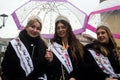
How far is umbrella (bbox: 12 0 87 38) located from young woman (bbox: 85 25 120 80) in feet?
1.46

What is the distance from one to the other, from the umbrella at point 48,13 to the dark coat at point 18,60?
468mm

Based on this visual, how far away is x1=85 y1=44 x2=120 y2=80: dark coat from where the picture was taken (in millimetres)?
6695

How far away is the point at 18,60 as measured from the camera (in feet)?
21.2

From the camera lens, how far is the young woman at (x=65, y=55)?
6570mm

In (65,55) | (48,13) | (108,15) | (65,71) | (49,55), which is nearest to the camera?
(49,55)

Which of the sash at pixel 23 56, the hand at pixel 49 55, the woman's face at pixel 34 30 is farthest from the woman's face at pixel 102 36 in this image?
the sash at pixel 23 56

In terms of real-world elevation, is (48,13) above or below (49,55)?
above

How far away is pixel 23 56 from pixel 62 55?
0.59m

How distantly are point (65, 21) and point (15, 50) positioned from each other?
2.90ft

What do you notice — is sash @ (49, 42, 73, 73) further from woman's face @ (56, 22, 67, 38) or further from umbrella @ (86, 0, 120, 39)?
umbrella @ (86, 0, 120, 39)

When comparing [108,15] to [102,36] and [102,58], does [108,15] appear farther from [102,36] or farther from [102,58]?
[102,58]

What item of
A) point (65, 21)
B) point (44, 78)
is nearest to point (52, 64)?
point (44, 78)

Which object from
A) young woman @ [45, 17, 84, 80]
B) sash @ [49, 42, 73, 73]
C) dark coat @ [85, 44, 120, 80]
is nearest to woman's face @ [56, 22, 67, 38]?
young woman @ [45, 17, 84, 80]

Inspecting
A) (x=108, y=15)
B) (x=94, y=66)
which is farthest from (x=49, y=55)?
(x=108, y=15)
